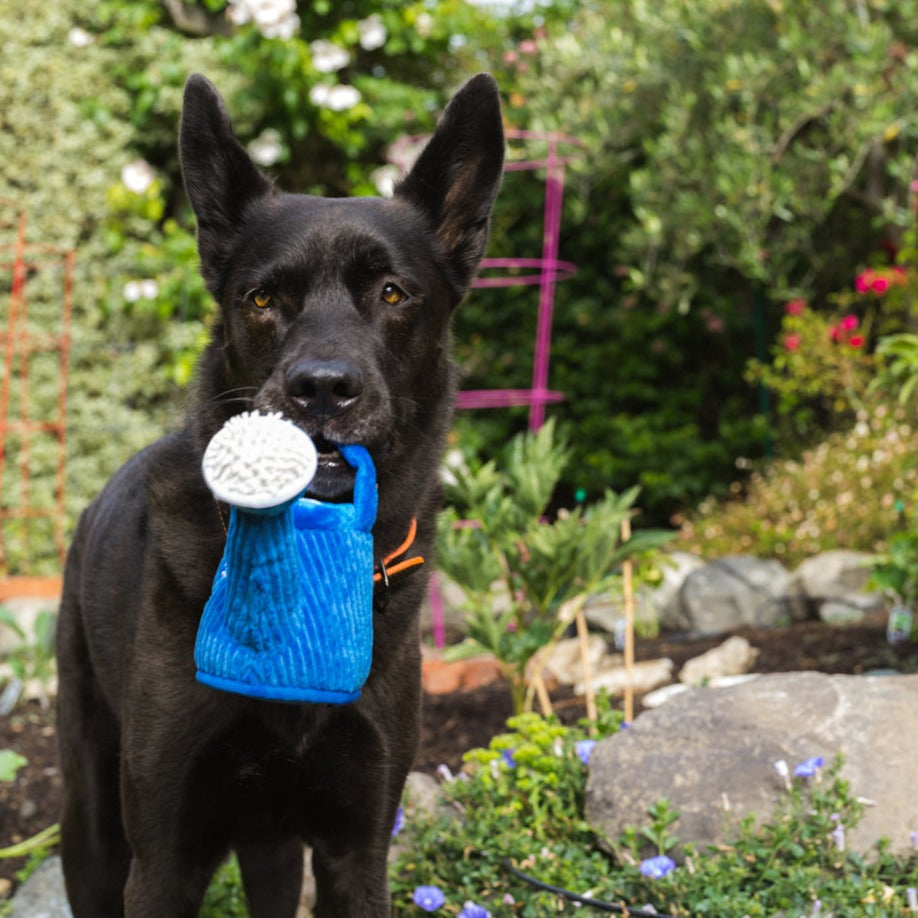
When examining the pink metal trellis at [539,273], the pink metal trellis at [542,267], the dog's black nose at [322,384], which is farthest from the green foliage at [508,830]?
the pink metal trellis at [542,267]

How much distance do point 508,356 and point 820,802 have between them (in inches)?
258

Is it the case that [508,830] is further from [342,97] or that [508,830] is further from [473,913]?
[342,97]

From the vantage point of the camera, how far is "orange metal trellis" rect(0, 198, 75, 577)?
7.41m

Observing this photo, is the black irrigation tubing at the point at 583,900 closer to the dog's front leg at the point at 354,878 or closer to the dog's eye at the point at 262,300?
the dog's front leg at the point at 354,878

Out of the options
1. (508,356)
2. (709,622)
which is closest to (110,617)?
(709,622)

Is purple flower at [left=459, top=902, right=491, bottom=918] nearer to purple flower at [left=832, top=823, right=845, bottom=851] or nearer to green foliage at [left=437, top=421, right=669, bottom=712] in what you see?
purple flower at [left=832, top=823, right=845, bottom=851]

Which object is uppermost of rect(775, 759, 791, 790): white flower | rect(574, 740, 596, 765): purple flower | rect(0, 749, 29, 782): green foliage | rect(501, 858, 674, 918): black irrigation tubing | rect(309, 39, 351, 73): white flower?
rect(309, 39, 351, 73): white flower

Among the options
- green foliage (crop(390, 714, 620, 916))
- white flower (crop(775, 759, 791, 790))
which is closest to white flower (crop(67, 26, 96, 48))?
green foliage (crop(390, 714, 620, 916))

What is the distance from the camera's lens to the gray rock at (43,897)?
10.6 ft

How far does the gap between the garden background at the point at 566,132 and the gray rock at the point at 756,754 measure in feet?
11.8

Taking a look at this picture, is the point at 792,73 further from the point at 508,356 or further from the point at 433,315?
the point at 433,315

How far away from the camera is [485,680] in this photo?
5.12m

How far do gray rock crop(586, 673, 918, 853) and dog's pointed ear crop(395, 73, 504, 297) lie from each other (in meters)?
1.25

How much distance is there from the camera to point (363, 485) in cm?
188
